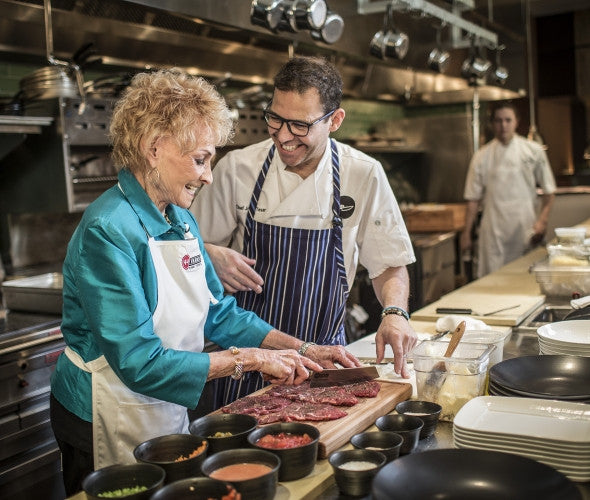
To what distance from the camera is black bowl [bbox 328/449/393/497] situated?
58.3 inches

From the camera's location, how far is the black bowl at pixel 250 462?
1.40 metres

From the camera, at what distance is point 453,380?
76.5 inches

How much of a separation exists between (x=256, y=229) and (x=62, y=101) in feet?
5.62

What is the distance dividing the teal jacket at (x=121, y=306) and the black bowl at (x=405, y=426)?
46 cm

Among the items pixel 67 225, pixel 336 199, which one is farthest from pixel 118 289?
pixel 67 225

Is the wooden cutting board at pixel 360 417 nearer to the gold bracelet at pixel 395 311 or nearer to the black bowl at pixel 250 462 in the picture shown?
the black bowl at pixel 250 462

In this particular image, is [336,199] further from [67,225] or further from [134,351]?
[67,225]

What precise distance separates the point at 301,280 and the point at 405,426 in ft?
3.57

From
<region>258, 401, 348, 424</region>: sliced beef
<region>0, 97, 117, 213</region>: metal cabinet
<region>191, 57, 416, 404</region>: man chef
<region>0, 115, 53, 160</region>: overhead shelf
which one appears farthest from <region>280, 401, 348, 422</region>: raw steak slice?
<region>0, 97, 117, 213</region>: metal cabinet

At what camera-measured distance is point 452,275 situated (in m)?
7.41

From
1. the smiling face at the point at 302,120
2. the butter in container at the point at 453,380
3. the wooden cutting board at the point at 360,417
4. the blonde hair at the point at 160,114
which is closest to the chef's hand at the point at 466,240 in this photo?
the smiling face at the point at 302,120

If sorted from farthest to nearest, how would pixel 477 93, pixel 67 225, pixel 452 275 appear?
pixel 477 93 < pixel 452 275 < pixel 67 225

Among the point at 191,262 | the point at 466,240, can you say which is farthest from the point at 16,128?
the point at 466,240

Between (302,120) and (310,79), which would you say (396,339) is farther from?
(310,79)
